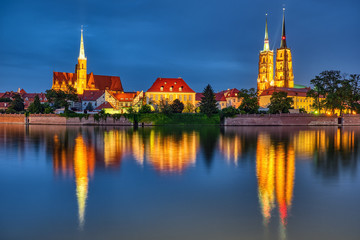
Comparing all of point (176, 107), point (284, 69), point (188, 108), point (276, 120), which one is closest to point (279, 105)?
point (276, 120)

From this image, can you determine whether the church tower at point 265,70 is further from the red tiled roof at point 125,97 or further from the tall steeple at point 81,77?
the tall steeple at point 81,77

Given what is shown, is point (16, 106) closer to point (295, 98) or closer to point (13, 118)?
point (13, 118)

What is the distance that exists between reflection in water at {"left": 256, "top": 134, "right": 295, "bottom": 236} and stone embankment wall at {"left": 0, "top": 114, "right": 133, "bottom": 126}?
46.5 metres

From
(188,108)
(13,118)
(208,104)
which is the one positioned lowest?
(13,118)

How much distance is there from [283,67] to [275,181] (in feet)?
373

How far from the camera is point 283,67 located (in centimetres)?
11944

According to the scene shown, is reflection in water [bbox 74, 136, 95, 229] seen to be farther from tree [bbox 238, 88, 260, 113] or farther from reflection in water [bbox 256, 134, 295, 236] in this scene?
tree [bbox 238, 88, 260, 113]

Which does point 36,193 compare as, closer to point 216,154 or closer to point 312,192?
point 312,192

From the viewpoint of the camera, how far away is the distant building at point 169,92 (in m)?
77.4

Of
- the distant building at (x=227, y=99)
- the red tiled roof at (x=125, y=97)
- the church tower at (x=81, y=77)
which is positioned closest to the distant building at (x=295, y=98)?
the distant building at (x=227, y=99)

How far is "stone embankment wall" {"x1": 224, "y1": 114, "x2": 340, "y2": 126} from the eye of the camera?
210ft

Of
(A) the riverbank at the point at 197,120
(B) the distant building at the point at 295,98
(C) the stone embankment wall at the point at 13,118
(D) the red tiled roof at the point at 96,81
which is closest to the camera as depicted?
(A) the riverbank at the point at 197,120

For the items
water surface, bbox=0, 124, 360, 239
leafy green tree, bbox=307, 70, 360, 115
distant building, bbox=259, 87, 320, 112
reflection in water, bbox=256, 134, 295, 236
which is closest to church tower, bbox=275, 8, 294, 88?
distant building, bbox=259, 87, 320, 112

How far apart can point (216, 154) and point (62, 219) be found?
13851 millimetres
